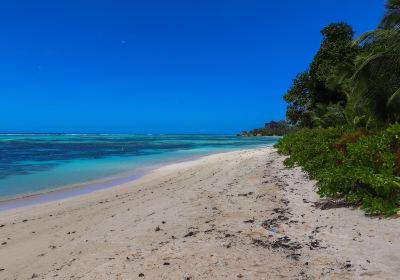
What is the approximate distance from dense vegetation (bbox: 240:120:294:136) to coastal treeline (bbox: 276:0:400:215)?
4228 inches

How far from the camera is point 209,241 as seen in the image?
4.89m

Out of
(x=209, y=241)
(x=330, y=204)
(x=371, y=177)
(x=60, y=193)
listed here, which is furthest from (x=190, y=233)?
(x=60, y=193)

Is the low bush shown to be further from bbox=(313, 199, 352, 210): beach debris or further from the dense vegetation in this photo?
the dense vegetation

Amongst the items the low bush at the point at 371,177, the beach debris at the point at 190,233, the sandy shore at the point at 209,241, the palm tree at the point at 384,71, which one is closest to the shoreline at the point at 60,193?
the sandy shore at the point at 209,241

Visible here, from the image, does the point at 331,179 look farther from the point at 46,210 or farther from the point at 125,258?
the point at 46,210

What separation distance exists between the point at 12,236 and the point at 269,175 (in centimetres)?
725

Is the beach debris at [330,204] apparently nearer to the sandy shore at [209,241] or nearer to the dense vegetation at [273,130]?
the sandy shore at [209,241]

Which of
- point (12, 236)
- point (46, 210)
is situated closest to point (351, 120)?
point (46, 210)


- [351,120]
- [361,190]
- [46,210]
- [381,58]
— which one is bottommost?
[46,210]

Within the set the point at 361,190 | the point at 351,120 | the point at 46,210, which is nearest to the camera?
the point at 361,190

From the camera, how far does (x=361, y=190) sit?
567 cm

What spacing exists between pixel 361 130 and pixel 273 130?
135 metres

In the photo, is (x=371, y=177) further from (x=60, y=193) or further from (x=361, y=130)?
(x=60, y=193)

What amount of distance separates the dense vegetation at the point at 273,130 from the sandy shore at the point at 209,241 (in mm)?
128780
